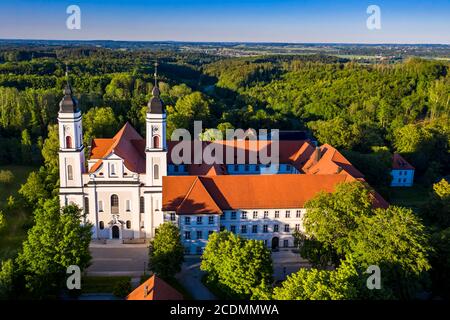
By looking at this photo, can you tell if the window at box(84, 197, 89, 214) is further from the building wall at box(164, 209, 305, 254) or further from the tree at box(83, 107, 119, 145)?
the tree at box(83, 107, 119, 145)

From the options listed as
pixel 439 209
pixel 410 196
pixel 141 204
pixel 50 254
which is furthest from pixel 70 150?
pixel 410 196

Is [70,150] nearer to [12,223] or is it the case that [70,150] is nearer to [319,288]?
[12,223]

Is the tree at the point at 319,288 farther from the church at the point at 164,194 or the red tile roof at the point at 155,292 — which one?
the church at the point at 164,194

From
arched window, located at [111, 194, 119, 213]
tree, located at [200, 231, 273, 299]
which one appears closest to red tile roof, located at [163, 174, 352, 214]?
arched window, located at [111, 194, 119, 213]

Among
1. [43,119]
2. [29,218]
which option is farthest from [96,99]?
[29,218]

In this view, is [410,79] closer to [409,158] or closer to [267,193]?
[409,158]

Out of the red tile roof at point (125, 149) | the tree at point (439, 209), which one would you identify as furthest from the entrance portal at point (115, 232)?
the tree at point (439, 209)

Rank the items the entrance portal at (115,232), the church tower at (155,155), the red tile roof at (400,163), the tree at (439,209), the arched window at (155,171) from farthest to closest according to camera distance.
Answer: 1. the red tile roof at (400,163)
2. the entrance portal at (115,232)
3. the arched window at (155,171)
4. the tree at (439,209)
5. the church tower at (155,155)
